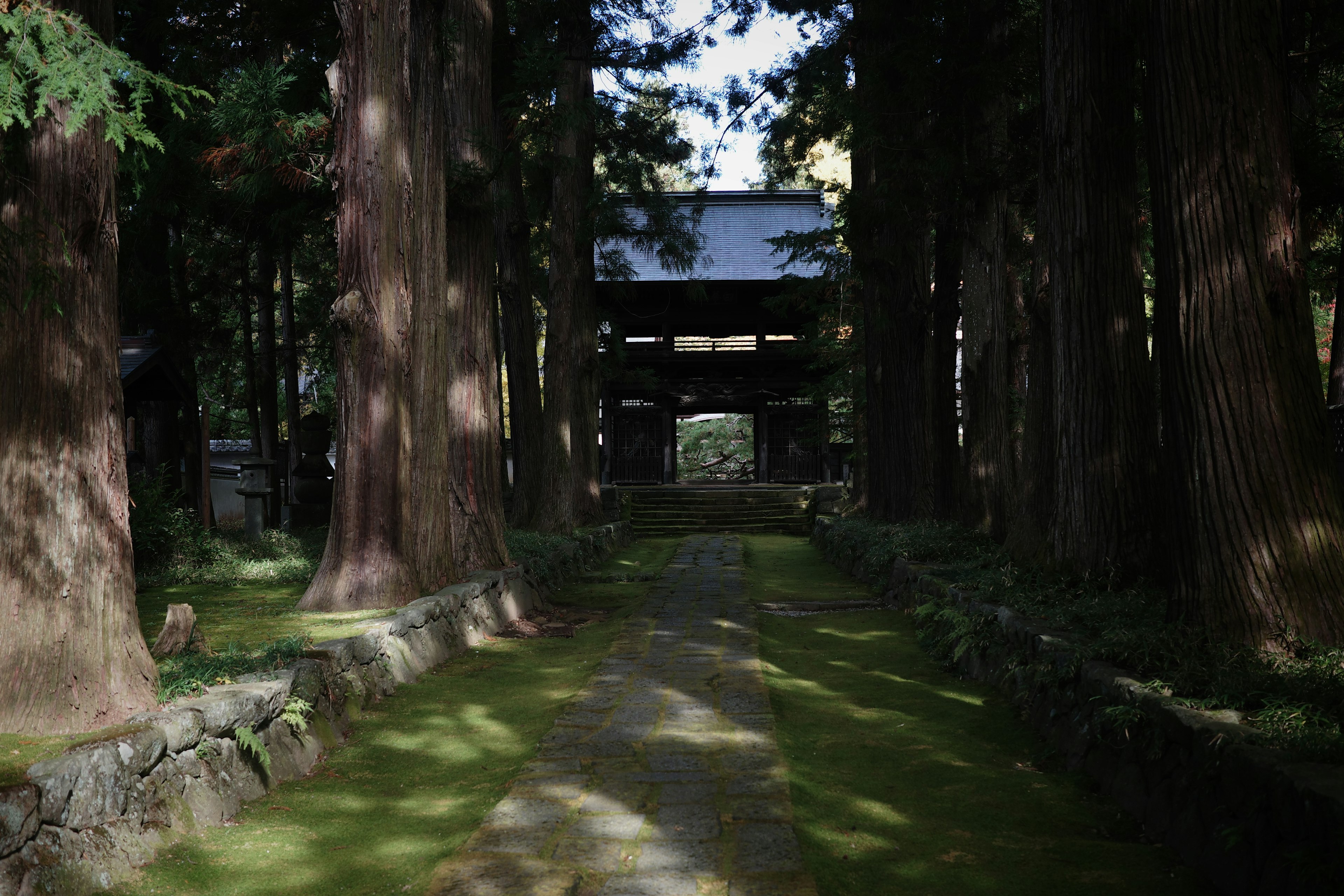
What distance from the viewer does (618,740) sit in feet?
14.8

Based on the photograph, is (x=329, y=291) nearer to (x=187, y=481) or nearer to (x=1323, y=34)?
(x=187, y=481)

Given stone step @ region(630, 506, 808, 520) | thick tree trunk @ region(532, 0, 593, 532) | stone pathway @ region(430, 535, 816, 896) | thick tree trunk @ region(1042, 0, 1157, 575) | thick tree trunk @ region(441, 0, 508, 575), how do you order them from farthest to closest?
stone step @ region(630, 506, 808, 520), thick tree trunk @ region(532, 0, 593, 532), thick tree trunk @ region(441, 0, 508, 575), thick tree trunk @ region(1042, 0, 1157, 575), stone pathway @ region(430, 535, 816, 896)

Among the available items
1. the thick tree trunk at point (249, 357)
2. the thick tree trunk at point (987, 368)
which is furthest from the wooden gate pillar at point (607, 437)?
the thick tree trunk at point (987, 368)

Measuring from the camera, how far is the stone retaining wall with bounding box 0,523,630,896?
2693 mm

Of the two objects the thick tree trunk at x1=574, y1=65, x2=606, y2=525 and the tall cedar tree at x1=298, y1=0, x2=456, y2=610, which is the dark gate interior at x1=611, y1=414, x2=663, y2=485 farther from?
the tall cedar tree at x1=298, y1=0, x2=456, y2=610

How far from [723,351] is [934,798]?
65.2 feet

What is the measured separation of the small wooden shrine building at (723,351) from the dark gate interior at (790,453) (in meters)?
0.03

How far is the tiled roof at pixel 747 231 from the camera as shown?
22.8 meters

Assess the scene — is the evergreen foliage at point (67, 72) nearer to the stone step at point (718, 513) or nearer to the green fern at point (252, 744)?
the green fern at point (252, 744)

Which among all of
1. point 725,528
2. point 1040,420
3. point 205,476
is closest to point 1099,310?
point 1040,420

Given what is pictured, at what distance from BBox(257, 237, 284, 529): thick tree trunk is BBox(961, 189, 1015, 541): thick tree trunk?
10.2 metres

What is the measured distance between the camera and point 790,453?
83.1ft

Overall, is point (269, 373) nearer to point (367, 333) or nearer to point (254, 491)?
point (254, 491)

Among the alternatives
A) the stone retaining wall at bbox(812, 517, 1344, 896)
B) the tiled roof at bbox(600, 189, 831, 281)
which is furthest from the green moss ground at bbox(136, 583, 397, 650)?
the tiled roof at bbox(600, 189, 831, 281)
